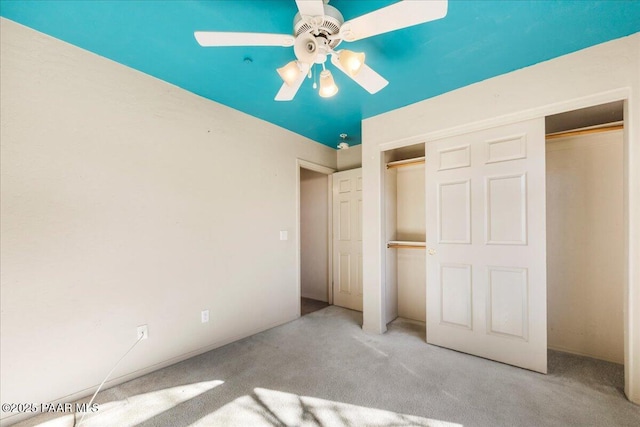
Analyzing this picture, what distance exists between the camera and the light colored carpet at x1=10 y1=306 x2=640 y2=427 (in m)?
1.65

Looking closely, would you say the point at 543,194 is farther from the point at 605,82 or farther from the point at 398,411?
the point at 398,411

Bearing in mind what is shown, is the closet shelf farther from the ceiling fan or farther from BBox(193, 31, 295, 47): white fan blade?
BBox(193, 31, 295, 47): white fan blade

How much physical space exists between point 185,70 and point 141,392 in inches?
97.4

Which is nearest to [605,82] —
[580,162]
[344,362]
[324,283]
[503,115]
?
[503,115]

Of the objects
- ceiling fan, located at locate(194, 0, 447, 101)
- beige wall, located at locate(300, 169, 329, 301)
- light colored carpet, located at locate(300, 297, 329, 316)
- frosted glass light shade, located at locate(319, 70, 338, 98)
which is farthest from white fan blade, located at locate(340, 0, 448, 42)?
light colored carpet, located at locate(300, 297, 329, 316)

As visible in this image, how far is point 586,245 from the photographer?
2.42 metres

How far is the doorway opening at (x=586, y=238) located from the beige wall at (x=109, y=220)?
307cm

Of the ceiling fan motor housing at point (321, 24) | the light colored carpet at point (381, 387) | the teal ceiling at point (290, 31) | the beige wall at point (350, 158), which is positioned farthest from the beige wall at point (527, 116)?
the ceiling fan motor housing at point (321, 24)

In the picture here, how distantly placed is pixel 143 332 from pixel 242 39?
7.43 ft

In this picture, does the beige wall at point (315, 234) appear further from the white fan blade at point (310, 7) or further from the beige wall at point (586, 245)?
the white fan blade at point (310, 7)

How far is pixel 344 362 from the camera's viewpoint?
2.31m

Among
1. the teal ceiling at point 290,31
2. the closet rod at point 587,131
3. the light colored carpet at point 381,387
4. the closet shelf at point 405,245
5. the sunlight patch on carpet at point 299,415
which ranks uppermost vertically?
the teal ceiling at point 290,31

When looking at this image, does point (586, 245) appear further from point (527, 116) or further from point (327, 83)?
A: point (327, 83)

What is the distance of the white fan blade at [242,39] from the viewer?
132 centimetres
